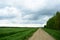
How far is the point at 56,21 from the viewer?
8044 cm

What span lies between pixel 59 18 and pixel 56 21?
73.2 inches

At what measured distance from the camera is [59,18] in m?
79.9

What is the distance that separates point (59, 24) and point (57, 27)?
2667 mm

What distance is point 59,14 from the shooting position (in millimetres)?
82562

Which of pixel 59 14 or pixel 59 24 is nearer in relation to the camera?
pixel 59 24

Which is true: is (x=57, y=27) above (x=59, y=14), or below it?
below

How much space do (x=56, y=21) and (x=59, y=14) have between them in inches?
162

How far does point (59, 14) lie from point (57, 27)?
6750mm

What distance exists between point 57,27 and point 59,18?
4058mm

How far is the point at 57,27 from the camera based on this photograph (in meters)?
A: 79.2

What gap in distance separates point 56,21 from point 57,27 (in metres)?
2.86
